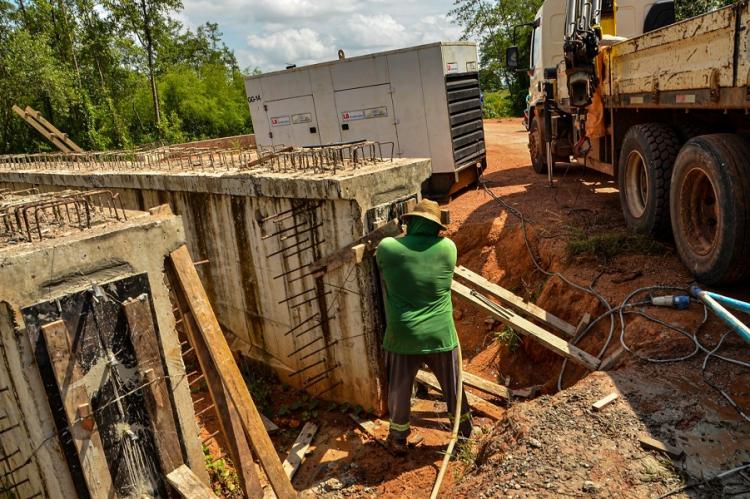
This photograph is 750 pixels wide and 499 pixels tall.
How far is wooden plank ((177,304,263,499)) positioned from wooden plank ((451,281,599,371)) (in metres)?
2.51

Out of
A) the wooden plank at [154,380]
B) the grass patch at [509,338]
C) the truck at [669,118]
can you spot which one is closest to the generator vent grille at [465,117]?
the truck at [669,118]

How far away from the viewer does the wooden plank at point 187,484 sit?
3.87 m

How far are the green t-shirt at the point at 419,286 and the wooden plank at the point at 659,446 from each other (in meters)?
1.66

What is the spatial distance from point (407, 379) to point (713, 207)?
10.9ft

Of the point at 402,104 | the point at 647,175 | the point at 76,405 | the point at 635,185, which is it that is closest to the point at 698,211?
the point at 647,175

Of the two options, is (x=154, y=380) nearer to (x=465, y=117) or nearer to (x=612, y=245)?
(x=612, y=245)

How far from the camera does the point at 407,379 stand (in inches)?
200

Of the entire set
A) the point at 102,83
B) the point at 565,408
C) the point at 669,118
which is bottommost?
the point at 565,408

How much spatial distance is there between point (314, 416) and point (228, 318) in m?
2.27

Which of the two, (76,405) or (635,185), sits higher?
(635,185)

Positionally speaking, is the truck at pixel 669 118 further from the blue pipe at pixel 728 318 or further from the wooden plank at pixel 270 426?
the wooden plank at pixel 270 426

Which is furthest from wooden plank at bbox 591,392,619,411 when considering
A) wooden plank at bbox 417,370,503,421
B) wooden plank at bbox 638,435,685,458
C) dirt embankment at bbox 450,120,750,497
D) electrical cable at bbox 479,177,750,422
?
wooden plank at bbox 417,370,503,421

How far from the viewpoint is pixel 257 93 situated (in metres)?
12.0

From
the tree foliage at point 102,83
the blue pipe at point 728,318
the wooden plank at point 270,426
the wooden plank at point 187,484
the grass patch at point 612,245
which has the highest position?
the tree foliage at point 102,83
